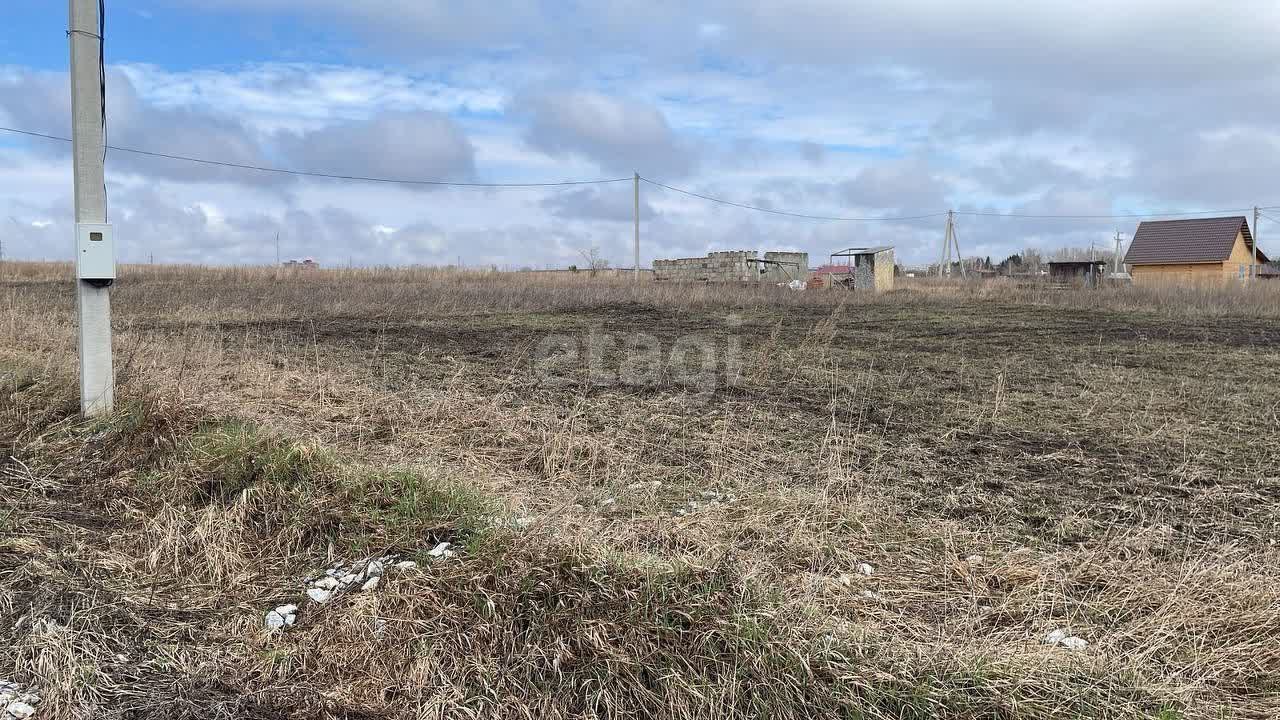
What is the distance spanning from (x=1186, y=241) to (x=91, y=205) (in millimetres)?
40346

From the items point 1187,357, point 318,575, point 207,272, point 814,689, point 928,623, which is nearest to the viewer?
point 814,689

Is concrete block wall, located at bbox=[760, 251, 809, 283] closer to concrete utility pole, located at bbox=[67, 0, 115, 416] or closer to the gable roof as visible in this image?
the gable roof

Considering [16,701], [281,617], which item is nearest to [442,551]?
[281,617]

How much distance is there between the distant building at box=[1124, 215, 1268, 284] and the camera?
32594 mm

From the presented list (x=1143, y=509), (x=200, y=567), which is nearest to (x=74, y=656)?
(x=200, y=567)

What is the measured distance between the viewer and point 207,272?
30.2 m

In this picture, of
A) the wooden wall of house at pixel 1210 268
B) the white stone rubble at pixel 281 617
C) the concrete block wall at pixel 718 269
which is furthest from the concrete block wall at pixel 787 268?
the white stone rubble at pixel 281 617

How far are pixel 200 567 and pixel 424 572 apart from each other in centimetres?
96

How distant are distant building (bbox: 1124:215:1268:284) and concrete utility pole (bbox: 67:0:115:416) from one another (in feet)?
120

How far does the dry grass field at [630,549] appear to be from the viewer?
7.54 feet

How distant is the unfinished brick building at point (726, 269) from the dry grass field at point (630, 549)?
24.4 m

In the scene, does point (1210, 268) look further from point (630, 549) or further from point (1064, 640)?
point (630, 549)

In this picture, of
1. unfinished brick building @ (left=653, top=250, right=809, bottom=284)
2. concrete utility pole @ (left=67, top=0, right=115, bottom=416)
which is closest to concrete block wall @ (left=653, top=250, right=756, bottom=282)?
unfinished brick building @ (left=653, top=250, right=809, bottom=284)

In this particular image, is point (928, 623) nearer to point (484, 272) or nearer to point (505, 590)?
point (505, 590)
